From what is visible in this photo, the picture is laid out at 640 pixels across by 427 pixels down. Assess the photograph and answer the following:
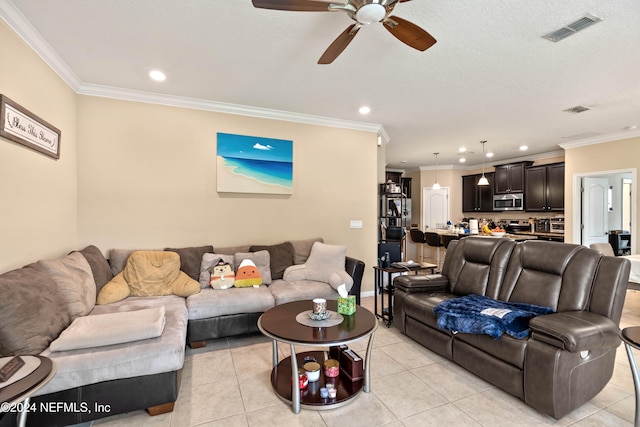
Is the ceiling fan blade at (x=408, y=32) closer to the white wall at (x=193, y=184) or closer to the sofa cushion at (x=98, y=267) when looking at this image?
the white wall at (x=193, y=184)

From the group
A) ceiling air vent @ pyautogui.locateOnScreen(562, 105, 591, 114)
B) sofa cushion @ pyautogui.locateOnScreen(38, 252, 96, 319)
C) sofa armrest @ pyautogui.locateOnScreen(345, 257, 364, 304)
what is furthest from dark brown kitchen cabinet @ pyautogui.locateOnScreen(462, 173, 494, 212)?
sofa cushion @ pyautogui.locateOnScreen(38, 252, 96, 319)

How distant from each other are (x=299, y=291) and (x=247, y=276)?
0.61 meters

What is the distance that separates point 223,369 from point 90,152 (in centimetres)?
277

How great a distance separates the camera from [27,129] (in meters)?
2.39

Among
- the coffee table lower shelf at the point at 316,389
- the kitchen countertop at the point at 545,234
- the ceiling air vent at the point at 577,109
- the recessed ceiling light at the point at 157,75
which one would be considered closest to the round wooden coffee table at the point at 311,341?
the coffee table lower shelf at the point at 316,389

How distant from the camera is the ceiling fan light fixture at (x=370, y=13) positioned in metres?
1.65

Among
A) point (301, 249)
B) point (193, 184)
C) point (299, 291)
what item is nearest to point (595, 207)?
point (301, 249)

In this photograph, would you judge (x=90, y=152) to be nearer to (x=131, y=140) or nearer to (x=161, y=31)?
(x=131, y=140)

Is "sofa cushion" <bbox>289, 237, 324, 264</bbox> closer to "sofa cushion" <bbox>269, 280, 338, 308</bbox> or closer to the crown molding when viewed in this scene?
"sofa cushion" <bbox>269, 280, 338, 308</bbox>

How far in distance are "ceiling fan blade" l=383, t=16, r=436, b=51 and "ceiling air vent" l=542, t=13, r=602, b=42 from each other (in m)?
1.14

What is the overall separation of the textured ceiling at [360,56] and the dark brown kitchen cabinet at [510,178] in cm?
295

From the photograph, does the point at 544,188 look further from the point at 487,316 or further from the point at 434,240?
the point at 487,316

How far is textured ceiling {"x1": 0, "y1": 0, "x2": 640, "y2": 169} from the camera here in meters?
2.11

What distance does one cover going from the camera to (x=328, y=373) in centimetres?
221
